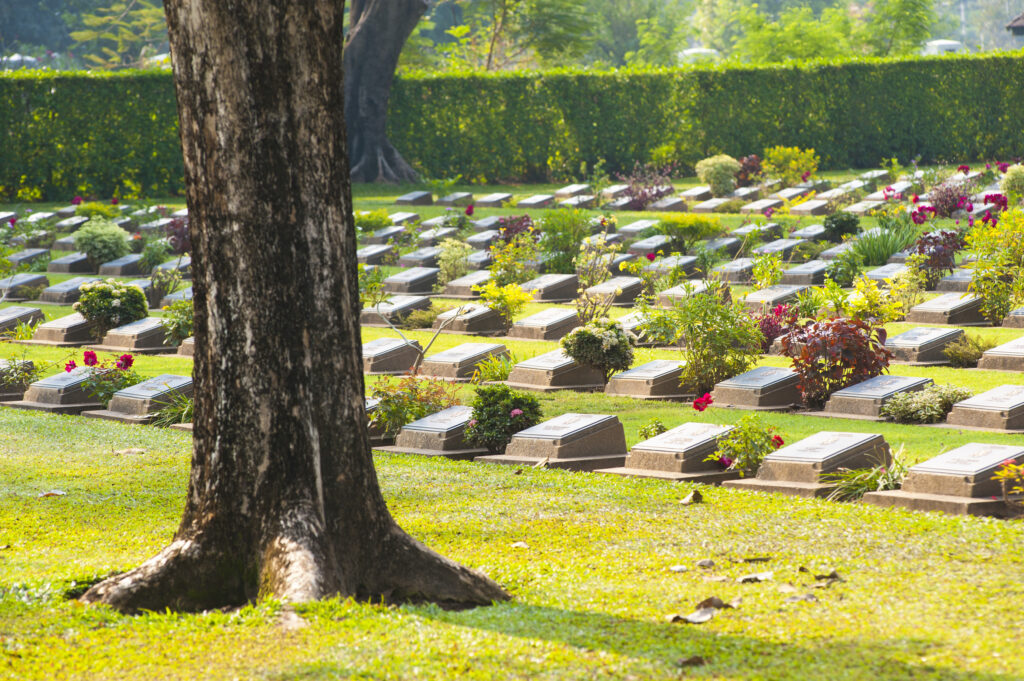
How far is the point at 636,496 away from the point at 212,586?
9.54 feet

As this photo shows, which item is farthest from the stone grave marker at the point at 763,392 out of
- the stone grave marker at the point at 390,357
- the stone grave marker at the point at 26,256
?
the stone grave marker at the point at 26,256

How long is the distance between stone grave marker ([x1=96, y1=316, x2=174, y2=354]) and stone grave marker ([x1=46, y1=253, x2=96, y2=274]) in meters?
5.76

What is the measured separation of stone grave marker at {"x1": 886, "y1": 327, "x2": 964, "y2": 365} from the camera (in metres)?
11.7

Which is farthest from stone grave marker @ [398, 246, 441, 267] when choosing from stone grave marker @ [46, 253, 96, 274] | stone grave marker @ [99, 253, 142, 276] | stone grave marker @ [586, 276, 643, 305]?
stone grave marker @ [46, 253, 96, 274]

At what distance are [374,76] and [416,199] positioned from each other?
4.38 m

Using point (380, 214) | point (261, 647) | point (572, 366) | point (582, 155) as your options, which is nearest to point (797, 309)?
point (572, 366)

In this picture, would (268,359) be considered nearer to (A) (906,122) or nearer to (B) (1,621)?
(B) (1,621)

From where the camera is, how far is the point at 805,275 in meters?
15.3

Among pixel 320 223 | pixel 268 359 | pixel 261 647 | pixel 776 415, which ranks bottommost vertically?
pixel 776 415

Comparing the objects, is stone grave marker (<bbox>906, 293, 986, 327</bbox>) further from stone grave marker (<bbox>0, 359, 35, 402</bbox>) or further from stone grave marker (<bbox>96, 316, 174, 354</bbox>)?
stone grave marker (<bbox>0, 359, 35, 402</bbox>)

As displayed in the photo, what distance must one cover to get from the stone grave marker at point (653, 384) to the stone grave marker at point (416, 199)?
587 inches

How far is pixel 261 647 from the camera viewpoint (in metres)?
4.42

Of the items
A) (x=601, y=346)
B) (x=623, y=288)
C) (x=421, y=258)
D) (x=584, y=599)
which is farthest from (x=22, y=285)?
(x=584, y=599)

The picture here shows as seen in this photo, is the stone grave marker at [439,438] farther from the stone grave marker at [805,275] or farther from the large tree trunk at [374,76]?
the large tree trunk at [374,76]
